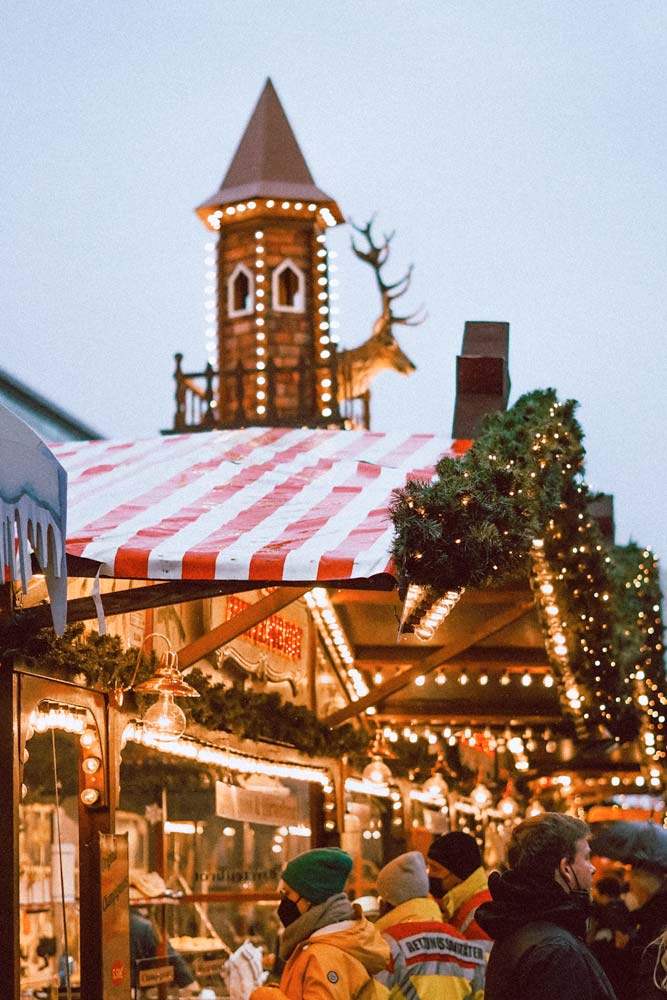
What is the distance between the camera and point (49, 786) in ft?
38.0

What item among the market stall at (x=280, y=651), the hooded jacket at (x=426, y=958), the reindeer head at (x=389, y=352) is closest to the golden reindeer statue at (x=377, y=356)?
the reindeer head at (x=389, y=352)

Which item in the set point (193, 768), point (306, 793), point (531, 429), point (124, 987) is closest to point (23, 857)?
point (193, 768)

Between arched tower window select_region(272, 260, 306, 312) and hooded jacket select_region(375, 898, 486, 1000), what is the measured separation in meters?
29.7

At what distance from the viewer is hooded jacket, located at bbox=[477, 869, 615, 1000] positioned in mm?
3836

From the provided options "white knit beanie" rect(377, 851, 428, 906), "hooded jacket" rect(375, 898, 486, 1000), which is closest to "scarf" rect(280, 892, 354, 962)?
"hooded jacket" rect(375, 898, 486, 1000)

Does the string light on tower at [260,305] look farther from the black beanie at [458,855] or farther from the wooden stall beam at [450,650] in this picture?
the black beanie at [458,855]

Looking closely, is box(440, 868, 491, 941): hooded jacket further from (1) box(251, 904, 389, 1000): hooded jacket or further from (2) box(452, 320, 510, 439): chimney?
(2) box(452, 320, 510, 439): chimney

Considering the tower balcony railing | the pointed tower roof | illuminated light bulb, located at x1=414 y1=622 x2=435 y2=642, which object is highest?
the pointed tower roof

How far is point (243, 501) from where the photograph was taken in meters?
8.05

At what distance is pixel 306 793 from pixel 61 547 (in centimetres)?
980

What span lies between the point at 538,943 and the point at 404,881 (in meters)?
3.53

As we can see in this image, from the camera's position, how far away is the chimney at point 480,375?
9781 mm

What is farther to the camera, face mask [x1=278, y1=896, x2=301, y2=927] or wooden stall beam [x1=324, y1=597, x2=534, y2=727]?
wooden stall beam [x1=324, y1=597, x2=534, y2=727]

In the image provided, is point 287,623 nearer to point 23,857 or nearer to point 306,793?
point 306,793
